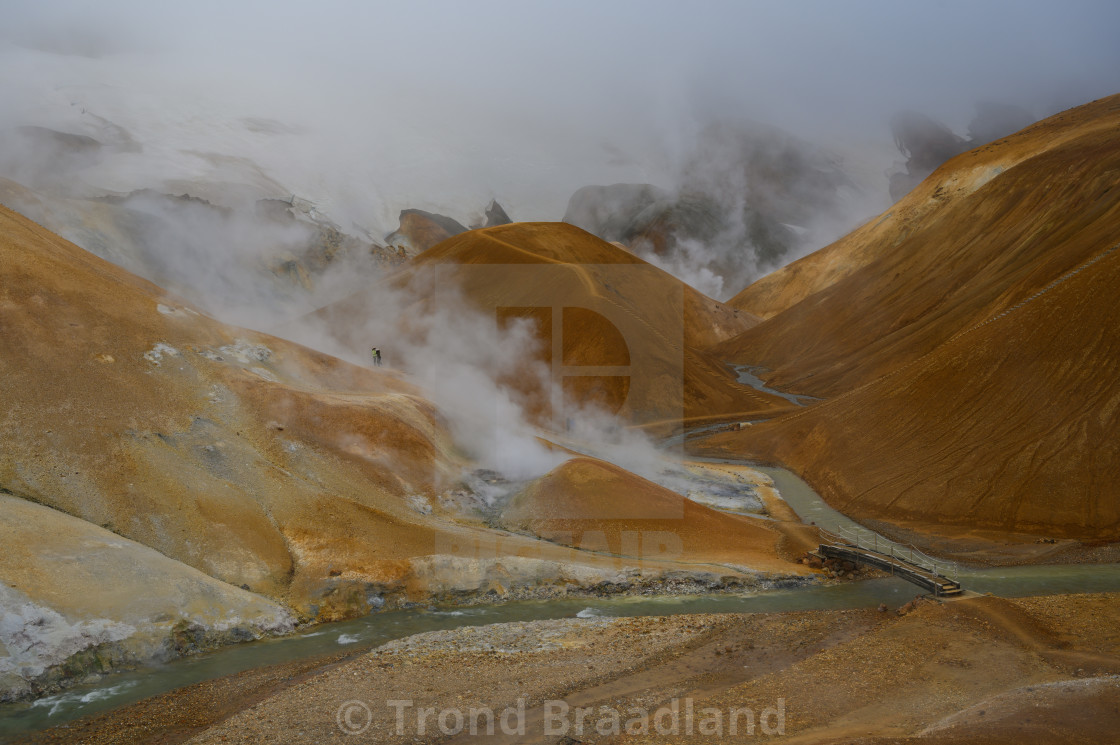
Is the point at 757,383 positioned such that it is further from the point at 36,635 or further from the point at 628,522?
the point at 36,635

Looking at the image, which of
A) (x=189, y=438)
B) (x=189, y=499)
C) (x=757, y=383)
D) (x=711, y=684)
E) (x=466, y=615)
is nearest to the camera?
(x=711, y=684)

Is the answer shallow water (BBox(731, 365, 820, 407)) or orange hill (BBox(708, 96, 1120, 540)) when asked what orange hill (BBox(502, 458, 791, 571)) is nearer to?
orange hill (BBox(708, 96, 1120, 540))

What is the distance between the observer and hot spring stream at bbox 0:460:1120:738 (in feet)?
48.8

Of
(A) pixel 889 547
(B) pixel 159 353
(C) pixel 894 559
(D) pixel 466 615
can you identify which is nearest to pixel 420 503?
(D) pixel 466 615

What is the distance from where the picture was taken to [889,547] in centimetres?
2661

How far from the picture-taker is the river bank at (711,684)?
12164 millimetres

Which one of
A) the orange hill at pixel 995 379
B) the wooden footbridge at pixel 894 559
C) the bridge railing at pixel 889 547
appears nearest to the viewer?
the wooden footbridge at pixel 894 559

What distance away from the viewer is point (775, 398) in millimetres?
56906

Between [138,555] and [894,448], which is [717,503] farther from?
[138,555]

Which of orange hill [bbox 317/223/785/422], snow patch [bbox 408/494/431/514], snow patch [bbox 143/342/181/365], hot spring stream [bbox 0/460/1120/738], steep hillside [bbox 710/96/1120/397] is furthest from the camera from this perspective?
orange hill [bbox 317/223/785/422]

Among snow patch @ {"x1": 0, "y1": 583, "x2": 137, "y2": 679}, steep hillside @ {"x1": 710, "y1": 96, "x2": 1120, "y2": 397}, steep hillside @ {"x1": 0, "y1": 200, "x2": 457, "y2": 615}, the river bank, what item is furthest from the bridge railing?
snow patch @ {"x1": 0, "y1": 583, "x2": 137, "y2": 679}

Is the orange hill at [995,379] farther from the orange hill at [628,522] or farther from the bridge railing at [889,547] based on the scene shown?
the orange hill at [628,522]

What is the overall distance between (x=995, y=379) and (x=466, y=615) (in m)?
25.1

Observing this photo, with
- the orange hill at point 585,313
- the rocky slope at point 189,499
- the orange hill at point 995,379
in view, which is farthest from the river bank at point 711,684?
the orange hill at point 585,313
